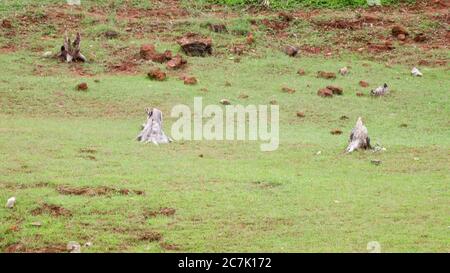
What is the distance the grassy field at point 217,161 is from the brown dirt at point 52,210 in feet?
0.11

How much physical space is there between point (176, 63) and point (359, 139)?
781 centimetres

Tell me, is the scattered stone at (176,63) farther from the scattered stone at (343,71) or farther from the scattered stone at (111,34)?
the scattered stone at (343,71)

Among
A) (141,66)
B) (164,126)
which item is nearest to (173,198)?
(164,126)

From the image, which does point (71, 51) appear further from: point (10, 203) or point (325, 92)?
point (10, 203)

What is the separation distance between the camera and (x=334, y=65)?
2164 centimetres

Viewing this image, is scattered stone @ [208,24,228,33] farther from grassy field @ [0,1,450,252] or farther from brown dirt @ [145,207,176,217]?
brown dirt @ [145,207,176,217]

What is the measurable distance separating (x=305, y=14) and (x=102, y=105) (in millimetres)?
10010

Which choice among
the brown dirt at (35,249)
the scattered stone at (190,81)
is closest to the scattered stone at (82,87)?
the scattered stone at (190,81)

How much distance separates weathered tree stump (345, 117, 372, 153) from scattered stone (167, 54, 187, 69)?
24.9 ft

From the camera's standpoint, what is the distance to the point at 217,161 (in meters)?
Answer: 13.3

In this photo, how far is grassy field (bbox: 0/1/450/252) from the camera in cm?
959

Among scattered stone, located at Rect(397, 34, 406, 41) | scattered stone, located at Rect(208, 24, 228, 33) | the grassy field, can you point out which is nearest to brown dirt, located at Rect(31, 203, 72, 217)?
the grassy field

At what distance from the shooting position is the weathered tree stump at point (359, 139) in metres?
13.9

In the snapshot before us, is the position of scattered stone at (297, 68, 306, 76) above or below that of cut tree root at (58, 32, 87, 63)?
below
